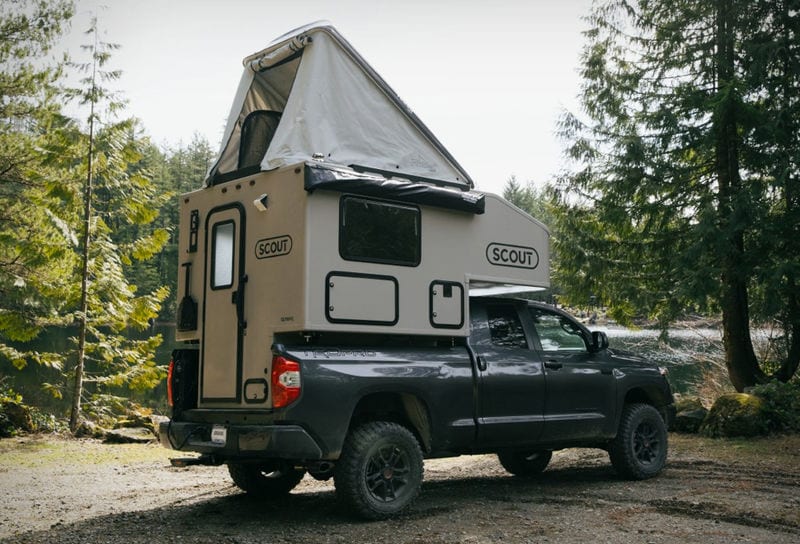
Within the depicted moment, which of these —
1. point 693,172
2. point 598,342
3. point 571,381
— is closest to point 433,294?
point 571,381

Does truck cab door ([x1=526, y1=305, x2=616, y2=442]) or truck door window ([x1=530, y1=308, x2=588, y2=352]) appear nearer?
truck cab door ([x1=526, y1=305, x2=616, y2=442])

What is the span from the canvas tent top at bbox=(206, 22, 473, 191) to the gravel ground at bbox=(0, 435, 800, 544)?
3.03 metres

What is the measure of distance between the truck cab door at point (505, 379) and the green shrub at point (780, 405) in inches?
221

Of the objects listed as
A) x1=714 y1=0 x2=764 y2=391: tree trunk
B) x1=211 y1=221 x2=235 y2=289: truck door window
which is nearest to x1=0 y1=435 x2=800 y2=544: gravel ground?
x1=211 y1=221 x2=235 y2=289: truck door window

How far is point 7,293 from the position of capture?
47.5 feet

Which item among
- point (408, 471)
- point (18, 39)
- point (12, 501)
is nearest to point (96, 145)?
point (18, 39)

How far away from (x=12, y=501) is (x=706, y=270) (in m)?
9.51

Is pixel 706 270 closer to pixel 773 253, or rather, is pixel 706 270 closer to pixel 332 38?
pixel 773 253

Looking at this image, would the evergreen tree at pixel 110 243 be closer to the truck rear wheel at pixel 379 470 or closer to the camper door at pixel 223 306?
the camper door at pixel 223 306

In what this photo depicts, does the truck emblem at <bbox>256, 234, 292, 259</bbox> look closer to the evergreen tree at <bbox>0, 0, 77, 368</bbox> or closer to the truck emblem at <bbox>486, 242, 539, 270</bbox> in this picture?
the truck emblem at <bbox>486, 242, 539, 270</bbox>

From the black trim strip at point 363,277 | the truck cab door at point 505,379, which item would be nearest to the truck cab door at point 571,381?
the truck cab door at point 505,379

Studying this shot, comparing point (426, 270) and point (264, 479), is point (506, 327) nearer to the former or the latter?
point (426, 270)

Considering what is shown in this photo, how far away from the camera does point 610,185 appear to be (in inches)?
561

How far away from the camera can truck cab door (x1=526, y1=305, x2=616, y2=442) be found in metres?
7.99
